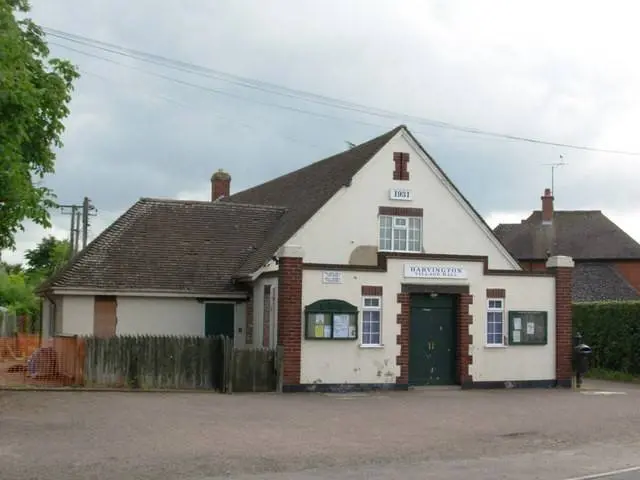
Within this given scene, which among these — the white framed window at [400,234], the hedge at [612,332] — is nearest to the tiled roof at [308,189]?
the white framed window at [400,234]

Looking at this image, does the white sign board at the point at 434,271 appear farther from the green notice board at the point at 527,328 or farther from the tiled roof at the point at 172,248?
the tiled roof at the point at 172,248

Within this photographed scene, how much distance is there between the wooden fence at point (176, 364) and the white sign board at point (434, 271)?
455 cm

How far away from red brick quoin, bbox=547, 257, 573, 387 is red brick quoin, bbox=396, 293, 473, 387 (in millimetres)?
2927

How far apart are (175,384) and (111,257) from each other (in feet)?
22.5

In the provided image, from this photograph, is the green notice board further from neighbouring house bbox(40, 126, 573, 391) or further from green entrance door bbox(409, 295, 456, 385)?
green entrance door bbox(409, 295, 456, 385)

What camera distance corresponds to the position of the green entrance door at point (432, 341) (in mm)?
26344

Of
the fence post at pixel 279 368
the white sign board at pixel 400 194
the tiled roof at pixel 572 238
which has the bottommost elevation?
the fence post at pixel 279 368

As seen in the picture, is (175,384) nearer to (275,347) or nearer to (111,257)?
(275,347)

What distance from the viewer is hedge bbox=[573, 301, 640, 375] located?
103 ft

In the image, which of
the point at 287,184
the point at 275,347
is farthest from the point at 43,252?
the point at 275,347

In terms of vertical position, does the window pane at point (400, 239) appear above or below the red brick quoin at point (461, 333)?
above

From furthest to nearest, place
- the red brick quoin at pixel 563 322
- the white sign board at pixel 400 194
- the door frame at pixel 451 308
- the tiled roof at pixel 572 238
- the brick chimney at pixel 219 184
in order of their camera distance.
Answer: the tiled roof at pixel 572 238
the brick chimney at pixel 219 184
the white sign board at pixel 400 194
the red brick quoin at pixel 563 322
the door frame at pixel 451 308

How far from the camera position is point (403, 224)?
29.8 m

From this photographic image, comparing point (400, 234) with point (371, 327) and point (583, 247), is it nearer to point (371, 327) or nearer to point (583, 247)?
point (371, 327)
